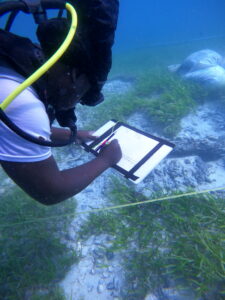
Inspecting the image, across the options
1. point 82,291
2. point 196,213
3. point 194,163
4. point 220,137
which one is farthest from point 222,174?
point 82,291

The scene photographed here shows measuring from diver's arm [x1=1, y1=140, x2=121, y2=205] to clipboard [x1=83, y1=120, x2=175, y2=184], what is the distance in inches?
23.2

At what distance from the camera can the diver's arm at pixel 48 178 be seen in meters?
1.50

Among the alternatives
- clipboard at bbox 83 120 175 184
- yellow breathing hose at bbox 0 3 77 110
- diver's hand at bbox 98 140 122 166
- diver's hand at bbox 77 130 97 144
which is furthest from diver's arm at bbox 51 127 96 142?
yellow breathing hose at bbox 0 3 77 110

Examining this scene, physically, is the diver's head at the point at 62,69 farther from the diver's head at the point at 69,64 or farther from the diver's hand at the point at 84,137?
the diver's hand at the point at 84,137

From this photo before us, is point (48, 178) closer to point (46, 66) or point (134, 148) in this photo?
point (46, 66)

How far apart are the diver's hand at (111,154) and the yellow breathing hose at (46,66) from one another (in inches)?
60.2

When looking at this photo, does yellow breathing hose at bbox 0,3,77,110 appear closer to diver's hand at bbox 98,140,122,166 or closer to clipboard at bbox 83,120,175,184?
diver's hand at bbox 98,140,122,166

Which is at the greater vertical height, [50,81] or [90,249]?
[50,81]

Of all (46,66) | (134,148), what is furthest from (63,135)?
(46,66)

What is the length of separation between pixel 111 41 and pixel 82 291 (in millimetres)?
2878

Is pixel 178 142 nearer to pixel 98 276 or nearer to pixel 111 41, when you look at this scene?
pixel 98 276

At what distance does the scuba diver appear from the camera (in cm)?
131

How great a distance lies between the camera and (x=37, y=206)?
12.1 feet

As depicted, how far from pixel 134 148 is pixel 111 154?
0.53m
